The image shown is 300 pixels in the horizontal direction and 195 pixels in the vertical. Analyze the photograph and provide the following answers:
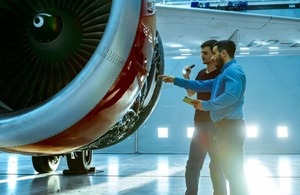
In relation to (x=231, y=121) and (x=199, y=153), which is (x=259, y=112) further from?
(x=231, y=121)

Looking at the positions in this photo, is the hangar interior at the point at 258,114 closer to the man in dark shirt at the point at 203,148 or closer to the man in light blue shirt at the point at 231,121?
the man in dark shirt at the point at 203,148

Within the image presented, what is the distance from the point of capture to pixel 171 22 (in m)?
5.49

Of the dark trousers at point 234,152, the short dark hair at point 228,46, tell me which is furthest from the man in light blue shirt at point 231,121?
the short dark hair at point 228,46

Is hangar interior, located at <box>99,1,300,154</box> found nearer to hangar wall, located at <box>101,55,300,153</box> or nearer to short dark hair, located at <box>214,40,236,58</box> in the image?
hangar wall, located at <box>101,55,300,153</box>

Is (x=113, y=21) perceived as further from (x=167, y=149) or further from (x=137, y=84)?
(x=167, y=149)

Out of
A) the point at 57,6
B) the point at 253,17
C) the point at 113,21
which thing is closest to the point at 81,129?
the point at 113,21

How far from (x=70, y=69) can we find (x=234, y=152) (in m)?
1.42

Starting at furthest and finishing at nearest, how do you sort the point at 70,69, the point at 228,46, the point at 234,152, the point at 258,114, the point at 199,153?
the point at 258,114 → the point at 199,153 → the point at 228,46 → the point at 234,152 → the point at 70,69

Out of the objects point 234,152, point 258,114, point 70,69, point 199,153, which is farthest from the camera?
point 258,114

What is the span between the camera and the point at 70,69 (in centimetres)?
298

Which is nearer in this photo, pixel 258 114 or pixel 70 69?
pixel 70 69

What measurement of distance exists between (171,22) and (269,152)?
1147cm

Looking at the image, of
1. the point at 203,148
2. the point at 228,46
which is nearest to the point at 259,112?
the point at 203,148

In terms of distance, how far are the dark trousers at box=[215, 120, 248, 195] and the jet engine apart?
78cm
